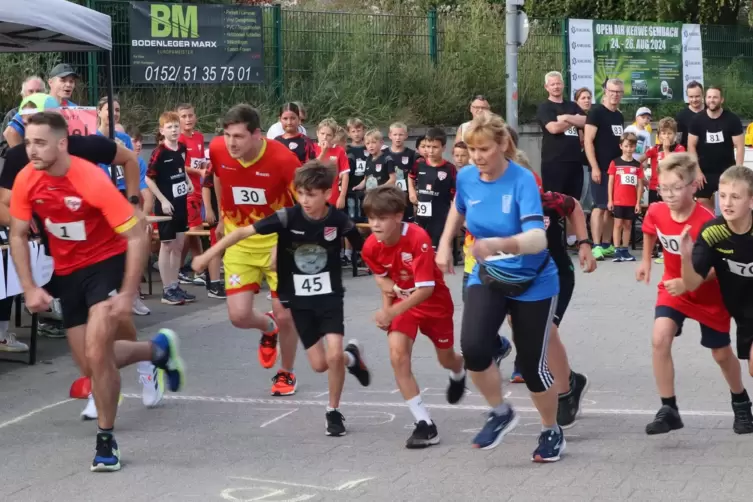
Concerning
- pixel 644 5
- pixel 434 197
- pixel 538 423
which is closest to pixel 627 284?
pixel 434 197

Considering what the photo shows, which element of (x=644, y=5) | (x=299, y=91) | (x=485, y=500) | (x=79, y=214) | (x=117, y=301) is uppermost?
(x=644, y=5)

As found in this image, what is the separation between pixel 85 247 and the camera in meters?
Result: 6.80

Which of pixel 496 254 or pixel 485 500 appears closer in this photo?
pixel 485 500

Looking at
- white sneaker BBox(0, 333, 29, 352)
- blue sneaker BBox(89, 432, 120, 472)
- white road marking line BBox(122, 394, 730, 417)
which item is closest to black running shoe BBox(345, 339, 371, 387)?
white road marking line BBox(122, 394, 730, 417)

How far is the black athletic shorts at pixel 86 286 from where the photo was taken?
674 cm

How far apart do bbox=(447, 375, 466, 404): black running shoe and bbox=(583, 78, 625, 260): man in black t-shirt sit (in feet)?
30.1

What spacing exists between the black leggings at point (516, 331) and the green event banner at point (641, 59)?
1698 cm

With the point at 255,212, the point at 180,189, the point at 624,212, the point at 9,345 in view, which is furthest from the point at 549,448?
the point at 624,212

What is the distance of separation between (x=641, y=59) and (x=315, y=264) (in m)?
17.3

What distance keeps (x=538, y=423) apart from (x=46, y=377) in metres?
3.78

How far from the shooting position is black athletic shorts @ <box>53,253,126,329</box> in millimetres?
6742

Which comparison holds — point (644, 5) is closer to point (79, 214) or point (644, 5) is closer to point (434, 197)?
point (434, 197)

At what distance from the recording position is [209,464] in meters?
6.61

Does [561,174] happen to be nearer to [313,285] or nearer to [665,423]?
[313,285]
